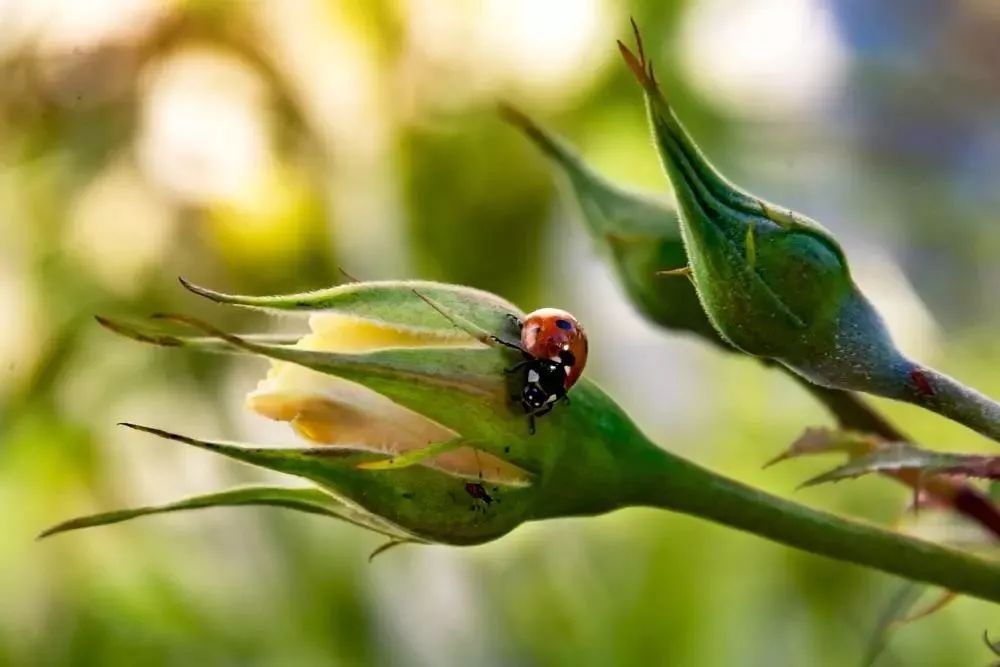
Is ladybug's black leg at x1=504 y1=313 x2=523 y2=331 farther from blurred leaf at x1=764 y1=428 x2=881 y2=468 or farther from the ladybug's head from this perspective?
blurred leaf at x1=764 y1=428 x2=881 y2=468

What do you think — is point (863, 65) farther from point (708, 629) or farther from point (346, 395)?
point (346, 395)

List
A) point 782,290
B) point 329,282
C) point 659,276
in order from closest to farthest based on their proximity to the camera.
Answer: point 782,290 < point 659,276 < point 329,282

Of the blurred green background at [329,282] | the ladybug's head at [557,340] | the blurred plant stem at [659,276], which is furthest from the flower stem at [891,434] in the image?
the blurred green background at [329,282]

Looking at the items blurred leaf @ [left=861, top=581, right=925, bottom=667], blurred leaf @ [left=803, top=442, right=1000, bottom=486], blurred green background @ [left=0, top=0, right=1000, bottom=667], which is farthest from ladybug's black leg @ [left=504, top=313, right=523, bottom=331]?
blurred green background @ [left=0, top=0, right=1000, bottom=667]

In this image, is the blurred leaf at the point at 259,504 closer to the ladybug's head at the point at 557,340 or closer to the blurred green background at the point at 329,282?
the ladybug's head at the point at 557,340

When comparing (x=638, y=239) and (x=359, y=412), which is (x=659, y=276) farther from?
(x=359, y=412)

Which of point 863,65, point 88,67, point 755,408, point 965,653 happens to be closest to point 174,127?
point 88,67

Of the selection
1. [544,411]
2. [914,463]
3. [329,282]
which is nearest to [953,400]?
[914,463]
